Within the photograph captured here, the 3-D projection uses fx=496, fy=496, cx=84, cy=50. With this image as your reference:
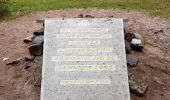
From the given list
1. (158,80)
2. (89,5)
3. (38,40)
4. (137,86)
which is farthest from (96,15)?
(137,86)

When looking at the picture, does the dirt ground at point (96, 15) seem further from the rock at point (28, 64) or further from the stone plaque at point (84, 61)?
the stone plaque at point (84, 61)

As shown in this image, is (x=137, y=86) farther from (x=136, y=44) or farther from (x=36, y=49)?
(x=36, y=49)

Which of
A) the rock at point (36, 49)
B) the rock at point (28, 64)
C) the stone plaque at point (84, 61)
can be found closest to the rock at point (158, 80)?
the stone plaque at point (84, 61)

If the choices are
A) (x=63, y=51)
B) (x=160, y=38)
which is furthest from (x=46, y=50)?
(x=160, y=38)

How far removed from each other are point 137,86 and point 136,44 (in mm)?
1167

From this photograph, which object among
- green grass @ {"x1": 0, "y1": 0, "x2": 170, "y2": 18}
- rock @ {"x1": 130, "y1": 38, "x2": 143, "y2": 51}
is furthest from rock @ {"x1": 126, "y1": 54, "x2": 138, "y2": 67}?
green grass @ {"x1": 0, "y1": 0, "x2": 170, "y2": 18}

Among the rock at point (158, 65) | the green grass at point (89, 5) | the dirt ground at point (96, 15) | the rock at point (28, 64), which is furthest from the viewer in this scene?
the green grass at point (89, 5)

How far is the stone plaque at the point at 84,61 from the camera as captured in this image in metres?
7.71

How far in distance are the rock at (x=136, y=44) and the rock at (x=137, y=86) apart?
3.03 feet

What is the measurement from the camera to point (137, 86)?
8.27 meters

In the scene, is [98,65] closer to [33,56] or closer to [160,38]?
[33,56]

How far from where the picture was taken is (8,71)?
8.98 meters

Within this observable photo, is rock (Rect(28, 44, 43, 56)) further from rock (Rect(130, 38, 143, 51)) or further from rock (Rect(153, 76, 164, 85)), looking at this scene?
rock (Rect(153, 76, 164, 85))

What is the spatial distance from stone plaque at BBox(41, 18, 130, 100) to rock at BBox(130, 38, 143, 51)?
70 centimetres
